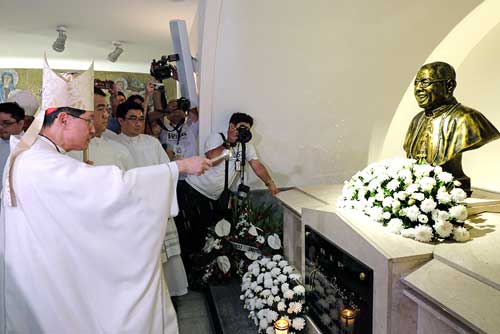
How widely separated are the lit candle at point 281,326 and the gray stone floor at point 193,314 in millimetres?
738

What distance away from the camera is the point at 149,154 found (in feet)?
10.8

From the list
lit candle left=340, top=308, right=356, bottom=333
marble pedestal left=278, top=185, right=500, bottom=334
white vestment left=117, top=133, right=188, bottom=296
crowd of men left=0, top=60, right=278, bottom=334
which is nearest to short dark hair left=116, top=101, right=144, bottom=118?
white vestment left=117, top=133, right=188, bottom=296

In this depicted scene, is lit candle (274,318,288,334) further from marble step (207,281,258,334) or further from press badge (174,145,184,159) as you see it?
press badge (174,145,184,159)

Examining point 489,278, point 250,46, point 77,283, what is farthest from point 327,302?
point 250,46

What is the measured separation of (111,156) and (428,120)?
2230 mm

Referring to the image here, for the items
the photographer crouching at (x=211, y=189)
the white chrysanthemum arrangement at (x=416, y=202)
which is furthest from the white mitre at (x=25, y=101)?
the white chrysanthemum arrangement at (x=416, y=202)

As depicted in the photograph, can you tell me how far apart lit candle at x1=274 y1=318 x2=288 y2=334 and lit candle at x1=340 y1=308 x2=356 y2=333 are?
1.36 feet

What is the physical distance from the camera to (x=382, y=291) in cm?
165

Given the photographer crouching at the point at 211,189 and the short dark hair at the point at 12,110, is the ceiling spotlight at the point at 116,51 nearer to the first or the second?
the short dark hair at the point at 12,110

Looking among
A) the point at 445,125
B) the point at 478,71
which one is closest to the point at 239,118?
the point at 445,125

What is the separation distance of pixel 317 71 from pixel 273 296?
2.32 metres

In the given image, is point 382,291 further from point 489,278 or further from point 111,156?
point 111,156

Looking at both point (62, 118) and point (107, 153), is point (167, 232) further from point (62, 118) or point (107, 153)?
point (62, 118)

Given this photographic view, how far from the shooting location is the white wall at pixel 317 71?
3.46m
